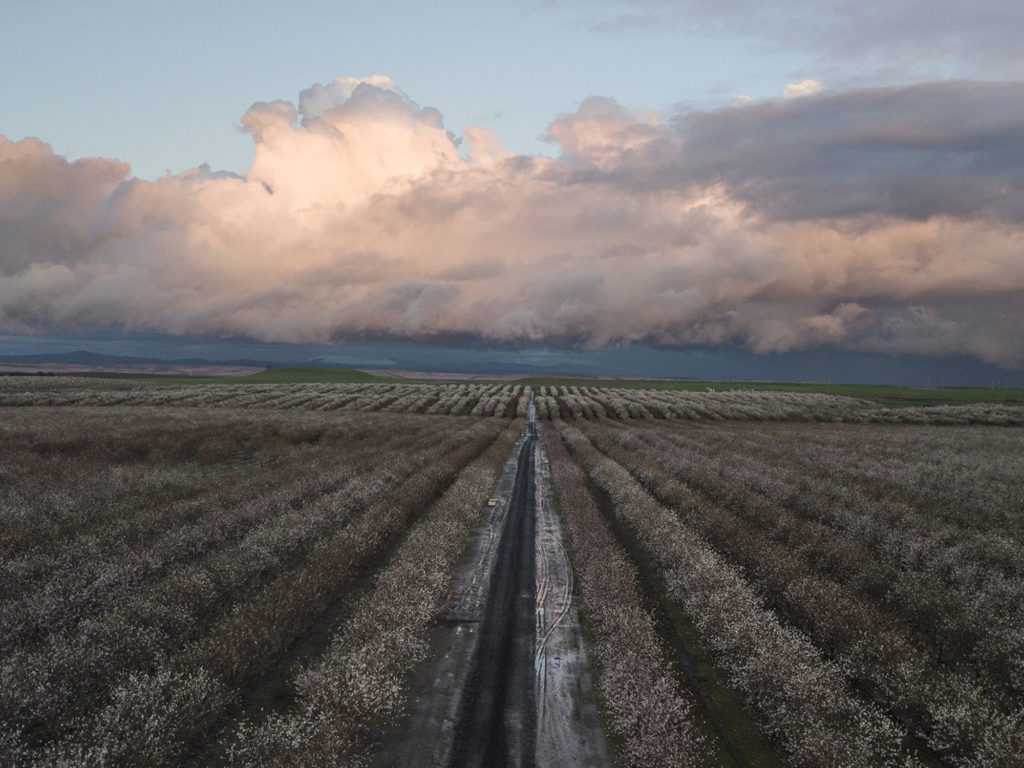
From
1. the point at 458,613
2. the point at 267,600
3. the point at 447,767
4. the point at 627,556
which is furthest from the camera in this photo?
the point at 627,556

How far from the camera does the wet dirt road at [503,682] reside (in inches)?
451

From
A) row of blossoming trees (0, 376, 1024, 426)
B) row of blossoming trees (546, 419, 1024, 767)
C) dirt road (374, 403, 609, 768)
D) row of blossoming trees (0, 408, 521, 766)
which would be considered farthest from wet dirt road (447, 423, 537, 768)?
row of blossoming trees (0, 376, 1024, 426)

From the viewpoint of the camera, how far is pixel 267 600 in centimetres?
1680

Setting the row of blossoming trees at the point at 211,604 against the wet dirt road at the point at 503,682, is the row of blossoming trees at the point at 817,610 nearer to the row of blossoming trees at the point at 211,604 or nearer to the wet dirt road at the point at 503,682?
the wet dirt road at the point at 503,682

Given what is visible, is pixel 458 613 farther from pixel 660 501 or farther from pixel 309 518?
pixel 660 501

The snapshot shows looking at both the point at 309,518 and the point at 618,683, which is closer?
the point at 618,683

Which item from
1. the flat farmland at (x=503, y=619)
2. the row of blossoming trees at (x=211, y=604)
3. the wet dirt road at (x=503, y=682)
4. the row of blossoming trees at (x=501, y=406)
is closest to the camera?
the row of blossoming trees at (x=211, y=604)

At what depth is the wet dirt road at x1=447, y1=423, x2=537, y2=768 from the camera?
11.5 metres

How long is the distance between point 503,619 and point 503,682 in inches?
144

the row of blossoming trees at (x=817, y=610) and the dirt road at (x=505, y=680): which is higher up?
the row of blossoming trees at (x=817, y=610)

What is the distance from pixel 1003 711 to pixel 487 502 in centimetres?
2438

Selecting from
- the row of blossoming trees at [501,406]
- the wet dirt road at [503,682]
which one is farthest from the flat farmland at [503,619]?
the row of blossoming trees at [501,406]

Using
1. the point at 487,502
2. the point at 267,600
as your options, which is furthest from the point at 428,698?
the point at 487,502

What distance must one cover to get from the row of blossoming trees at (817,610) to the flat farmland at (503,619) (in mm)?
92
